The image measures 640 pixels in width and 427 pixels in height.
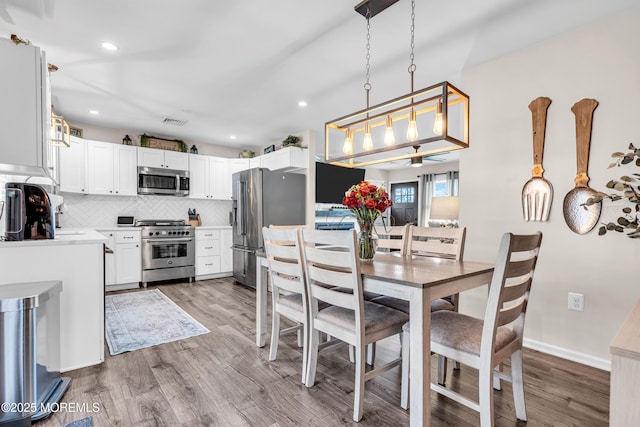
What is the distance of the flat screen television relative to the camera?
676 centimetres

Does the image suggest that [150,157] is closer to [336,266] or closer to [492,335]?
[336,266]

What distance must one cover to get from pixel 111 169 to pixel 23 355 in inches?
145

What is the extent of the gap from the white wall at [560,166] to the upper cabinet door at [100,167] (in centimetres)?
473

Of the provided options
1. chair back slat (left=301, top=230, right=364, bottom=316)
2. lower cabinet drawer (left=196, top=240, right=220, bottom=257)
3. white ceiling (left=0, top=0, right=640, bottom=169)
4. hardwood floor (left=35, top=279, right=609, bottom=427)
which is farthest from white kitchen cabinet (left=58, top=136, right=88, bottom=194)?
chair back slat (left=301, top=230, right=364, bottom=316)

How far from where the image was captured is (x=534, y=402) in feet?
5.97

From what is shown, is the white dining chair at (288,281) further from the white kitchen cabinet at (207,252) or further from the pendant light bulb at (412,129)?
the white kitchen cabinet at (207,252)

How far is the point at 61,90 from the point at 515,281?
486 cm

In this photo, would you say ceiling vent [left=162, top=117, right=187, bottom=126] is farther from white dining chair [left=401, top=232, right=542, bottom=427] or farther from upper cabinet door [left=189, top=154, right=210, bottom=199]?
white dining chair [left=401, top=232, right=542, bottom=427]

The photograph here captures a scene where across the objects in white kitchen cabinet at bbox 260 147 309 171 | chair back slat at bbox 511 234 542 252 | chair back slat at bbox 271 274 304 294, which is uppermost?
white kitchen cabinet at bbox 260 147 309 171

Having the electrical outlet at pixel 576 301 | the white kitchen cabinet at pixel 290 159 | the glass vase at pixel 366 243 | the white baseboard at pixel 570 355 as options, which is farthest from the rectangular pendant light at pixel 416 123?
the white baseboard at pixel 570 355

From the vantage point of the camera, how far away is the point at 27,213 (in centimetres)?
208

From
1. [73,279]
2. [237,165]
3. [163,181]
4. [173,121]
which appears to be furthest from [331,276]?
[237,165]

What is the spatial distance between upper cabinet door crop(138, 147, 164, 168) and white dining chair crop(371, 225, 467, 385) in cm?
417

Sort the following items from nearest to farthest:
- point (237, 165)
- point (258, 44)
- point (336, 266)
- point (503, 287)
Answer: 1. point (503, 287)
2. point (336, 266)
3. point (258, 44)
4. point (237, 165)
